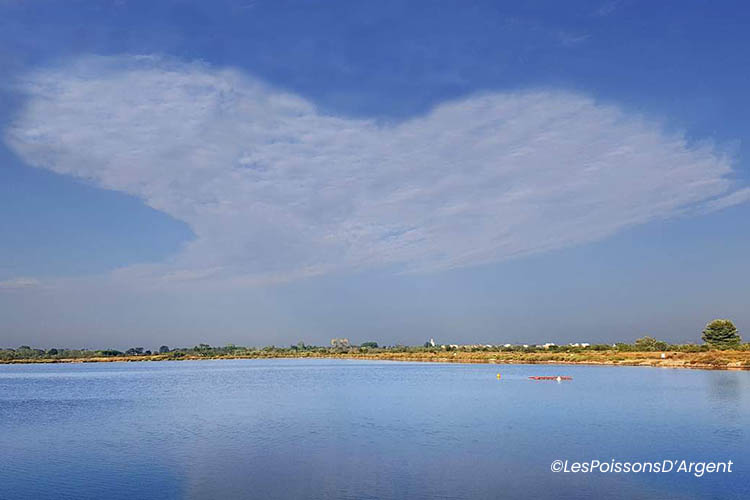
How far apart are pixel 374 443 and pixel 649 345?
4324 inches

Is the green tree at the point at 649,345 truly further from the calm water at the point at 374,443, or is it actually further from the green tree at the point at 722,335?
the calm water at the point at 374,443

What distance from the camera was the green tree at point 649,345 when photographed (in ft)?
387

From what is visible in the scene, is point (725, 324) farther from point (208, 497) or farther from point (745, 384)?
point (208, 497)

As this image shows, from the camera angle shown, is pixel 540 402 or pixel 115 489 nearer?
pixel 115 489

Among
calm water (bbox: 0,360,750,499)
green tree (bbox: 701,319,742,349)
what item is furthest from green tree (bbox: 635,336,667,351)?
calm water (bbox: 0,360,750,499)

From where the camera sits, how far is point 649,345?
4803 inches

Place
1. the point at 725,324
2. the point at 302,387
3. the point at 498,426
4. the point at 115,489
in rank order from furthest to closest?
the point at 725,324, the point at 302,387, the point at 498,426, the point at 115,489

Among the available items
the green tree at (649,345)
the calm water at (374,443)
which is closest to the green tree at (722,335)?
the green tree at (649,345)

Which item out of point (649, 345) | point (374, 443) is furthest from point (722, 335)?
point (374, 443)

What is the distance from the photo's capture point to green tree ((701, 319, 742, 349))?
99562 mm

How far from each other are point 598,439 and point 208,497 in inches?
747

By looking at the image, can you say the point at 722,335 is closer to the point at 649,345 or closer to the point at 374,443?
the point at 649,345

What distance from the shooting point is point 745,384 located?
55.1 metres

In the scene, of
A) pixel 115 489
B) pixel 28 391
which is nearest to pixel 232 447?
pixel 115 489
